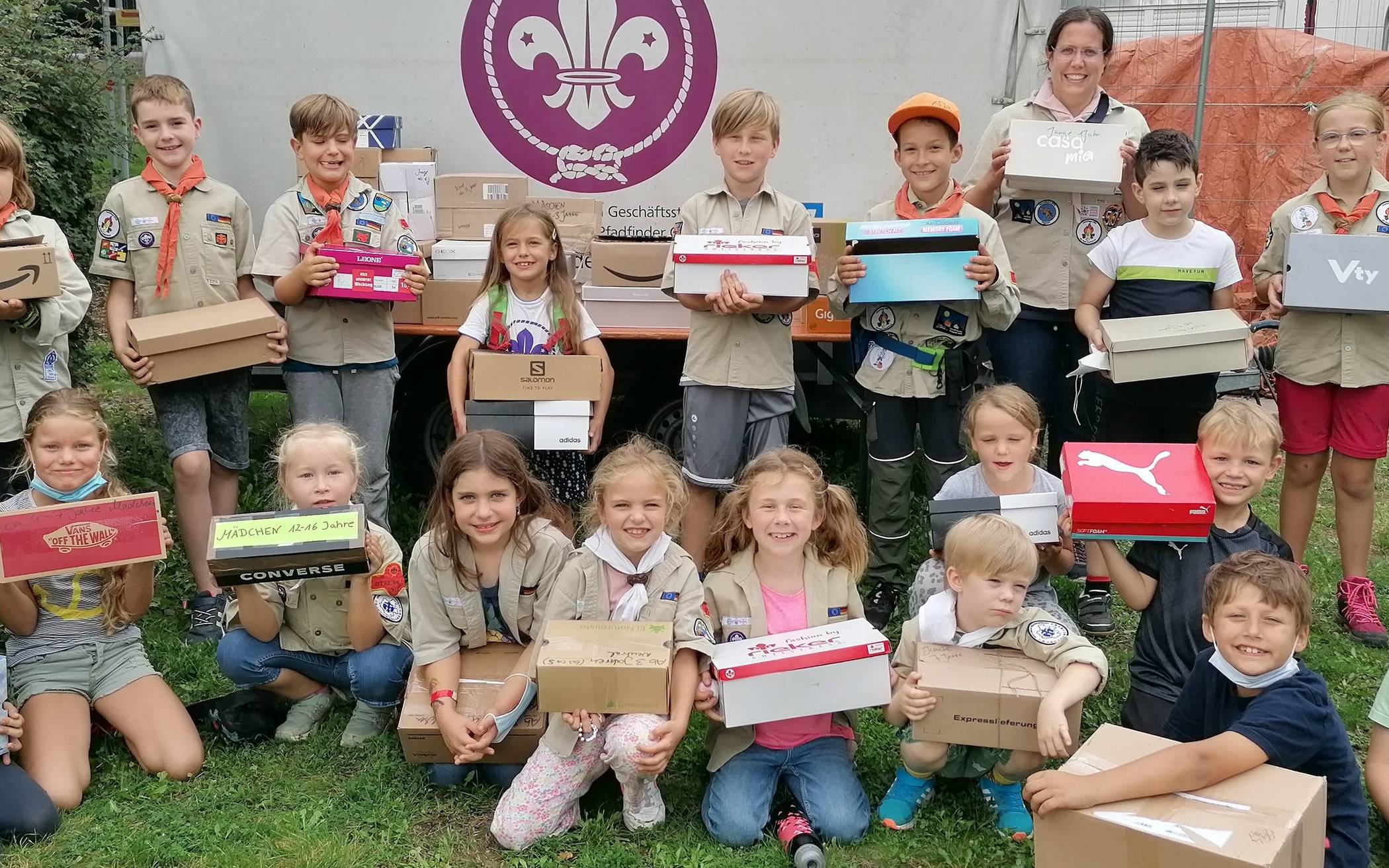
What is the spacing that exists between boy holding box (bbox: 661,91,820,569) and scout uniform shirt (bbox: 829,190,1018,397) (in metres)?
0.25

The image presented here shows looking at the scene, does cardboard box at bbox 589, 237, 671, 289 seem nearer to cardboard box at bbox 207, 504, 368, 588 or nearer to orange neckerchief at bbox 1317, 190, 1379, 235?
cardboard box at bbox 207, 504, 368, 588

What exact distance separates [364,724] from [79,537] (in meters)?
1.00

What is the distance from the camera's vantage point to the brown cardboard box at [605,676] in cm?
287

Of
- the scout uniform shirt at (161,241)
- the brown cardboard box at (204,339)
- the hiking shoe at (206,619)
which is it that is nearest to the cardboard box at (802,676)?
the brown cardboard box at (204,339)

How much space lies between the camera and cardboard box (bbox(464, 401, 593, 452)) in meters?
3.95

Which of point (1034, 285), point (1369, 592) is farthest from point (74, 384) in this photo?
point (1369, 592)

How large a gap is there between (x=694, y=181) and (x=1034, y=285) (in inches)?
68.1

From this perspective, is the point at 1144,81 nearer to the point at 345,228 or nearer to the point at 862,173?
the point at 862,173

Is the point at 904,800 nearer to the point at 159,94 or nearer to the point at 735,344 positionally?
the point at 735,344

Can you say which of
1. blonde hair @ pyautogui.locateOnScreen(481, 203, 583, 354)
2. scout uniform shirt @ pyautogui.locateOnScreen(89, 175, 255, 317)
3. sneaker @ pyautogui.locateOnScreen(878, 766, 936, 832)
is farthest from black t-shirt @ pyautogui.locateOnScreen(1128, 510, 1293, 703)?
scout uniform shirt @ pyautogui.locateOnScreen(89, 175, 255, 317)

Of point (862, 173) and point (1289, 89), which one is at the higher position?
point (1289, 89)

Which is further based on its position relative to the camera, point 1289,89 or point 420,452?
point 1289,89

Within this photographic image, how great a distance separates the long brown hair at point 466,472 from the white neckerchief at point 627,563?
251mm

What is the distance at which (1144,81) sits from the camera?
8930mm
